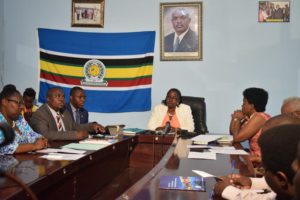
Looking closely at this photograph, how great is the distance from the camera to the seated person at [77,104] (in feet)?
14.0

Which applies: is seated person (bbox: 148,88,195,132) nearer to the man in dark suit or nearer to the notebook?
the man in dark suit

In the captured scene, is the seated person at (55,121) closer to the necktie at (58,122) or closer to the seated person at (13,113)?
the necktie at (58,122)

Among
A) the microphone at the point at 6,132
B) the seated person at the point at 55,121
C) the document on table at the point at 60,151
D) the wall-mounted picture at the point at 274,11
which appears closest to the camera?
the microphone at the point at 6,132

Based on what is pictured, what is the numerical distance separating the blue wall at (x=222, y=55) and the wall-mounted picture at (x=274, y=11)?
6 cm

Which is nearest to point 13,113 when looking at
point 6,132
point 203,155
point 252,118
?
point 203,155

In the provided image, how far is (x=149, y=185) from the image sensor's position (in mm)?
1615

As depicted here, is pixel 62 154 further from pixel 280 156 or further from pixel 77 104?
pixel 77 104

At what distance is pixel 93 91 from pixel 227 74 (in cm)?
190

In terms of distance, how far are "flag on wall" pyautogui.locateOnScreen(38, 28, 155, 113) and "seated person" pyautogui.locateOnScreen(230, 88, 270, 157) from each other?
2031 mm

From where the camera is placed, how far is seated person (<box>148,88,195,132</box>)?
4.36 metres

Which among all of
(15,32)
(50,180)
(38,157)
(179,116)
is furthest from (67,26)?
(50,180)

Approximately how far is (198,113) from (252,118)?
163cm

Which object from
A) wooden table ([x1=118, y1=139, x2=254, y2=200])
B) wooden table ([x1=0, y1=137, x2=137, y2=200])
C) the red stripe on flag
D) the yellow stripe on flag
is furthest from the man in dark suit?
wooden table ([x1=118, y1=139, x2=254, y2=200])

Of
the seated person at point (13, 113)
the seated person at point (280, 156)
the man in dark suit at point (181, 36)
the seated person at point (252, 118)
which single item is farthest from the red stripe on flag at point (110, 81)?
the seated person at point (280, 156)
